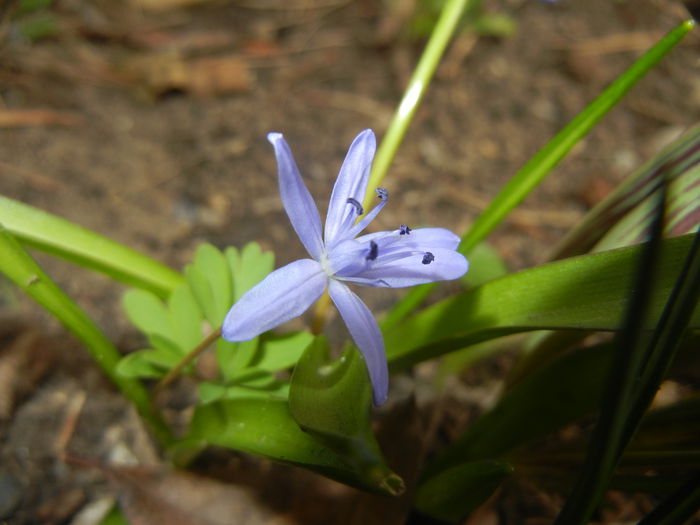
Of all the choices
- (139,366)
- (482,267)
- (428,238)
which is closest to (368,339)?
(428,238)

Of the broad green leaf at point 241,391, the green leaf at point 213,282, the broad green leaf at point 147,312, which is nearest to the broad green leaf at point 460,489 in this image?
the broad green leaf at point 241,391

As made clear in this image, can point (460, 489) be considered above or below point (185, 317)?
below

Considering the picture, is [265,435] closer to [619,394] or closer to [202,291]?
[202,291]

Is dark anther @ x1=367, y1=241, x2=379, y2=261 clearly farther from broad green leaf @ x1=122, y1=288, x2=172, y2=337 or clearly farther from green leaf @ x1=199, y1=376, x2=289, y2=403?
broad green leaf @ x1=122, y1=288, x2=172, y2=337

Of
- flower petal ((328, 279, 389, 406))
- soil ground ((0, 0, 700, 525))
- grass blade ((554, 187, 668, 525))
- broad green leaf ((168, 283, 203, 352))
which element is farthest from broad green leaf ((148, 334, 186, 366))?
grass blade ((554, 187, 668, 525))

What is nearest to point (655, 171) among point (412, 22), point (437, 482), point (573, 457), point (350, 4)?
point (573, 457)

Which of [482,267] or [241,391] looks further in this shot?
[482,267]

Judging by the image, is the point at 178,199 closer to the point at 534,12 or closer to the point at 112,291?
the point at 112,291
